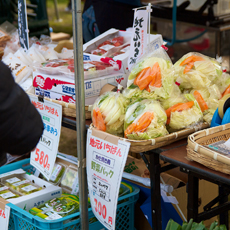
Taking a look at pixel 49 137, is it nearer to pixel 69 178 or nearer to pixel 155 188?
pixel 69 178

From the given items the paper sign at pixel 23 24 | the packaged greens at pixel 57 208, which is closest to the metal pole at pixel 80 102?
the packaged greens at pixel 57 208

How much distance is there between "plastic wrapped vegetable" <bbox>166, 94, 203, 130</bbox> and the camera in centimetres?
167

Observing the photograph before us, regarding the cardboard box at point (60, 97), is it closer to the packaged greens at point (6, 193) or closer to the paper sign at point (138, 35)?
the paper sign at point (138, 35)

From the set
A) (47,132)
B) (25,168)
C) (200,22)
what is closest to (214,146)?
(47,132)

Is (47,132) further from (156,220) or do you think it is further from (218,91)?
(218,91)

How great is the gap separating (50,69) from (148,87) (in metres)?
0.72

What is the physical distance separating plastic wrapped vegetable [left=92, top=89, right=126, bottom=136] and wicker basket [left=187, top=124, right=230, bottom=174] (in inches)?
15.3

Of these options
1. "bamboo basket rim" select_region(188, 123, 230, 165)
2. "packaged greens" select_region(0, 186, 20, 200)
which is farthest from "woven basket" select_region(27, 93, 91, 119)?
"bamboo basket rim" select_region(188, 123, 230, 165)

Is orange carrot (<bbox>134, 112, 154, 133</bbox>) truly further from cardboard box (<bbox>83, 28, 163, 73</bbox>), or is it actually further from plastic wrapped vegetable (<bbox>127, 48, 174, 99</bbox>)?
cardboard box (<bbox>83, 28, 163, 73</bbox>)

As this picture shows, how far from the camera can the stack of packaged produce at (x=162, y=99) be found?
1.62 metres

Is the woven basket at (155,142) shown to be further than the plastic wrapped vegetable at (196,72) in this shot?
No

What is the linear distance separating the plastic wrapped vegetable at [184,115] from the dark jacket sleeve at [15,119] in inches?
29.5

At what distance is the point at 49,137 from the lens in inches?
81.5

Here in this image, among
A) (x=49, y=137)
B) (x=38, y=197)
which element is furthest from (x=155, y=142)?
(x=38, y=197)
